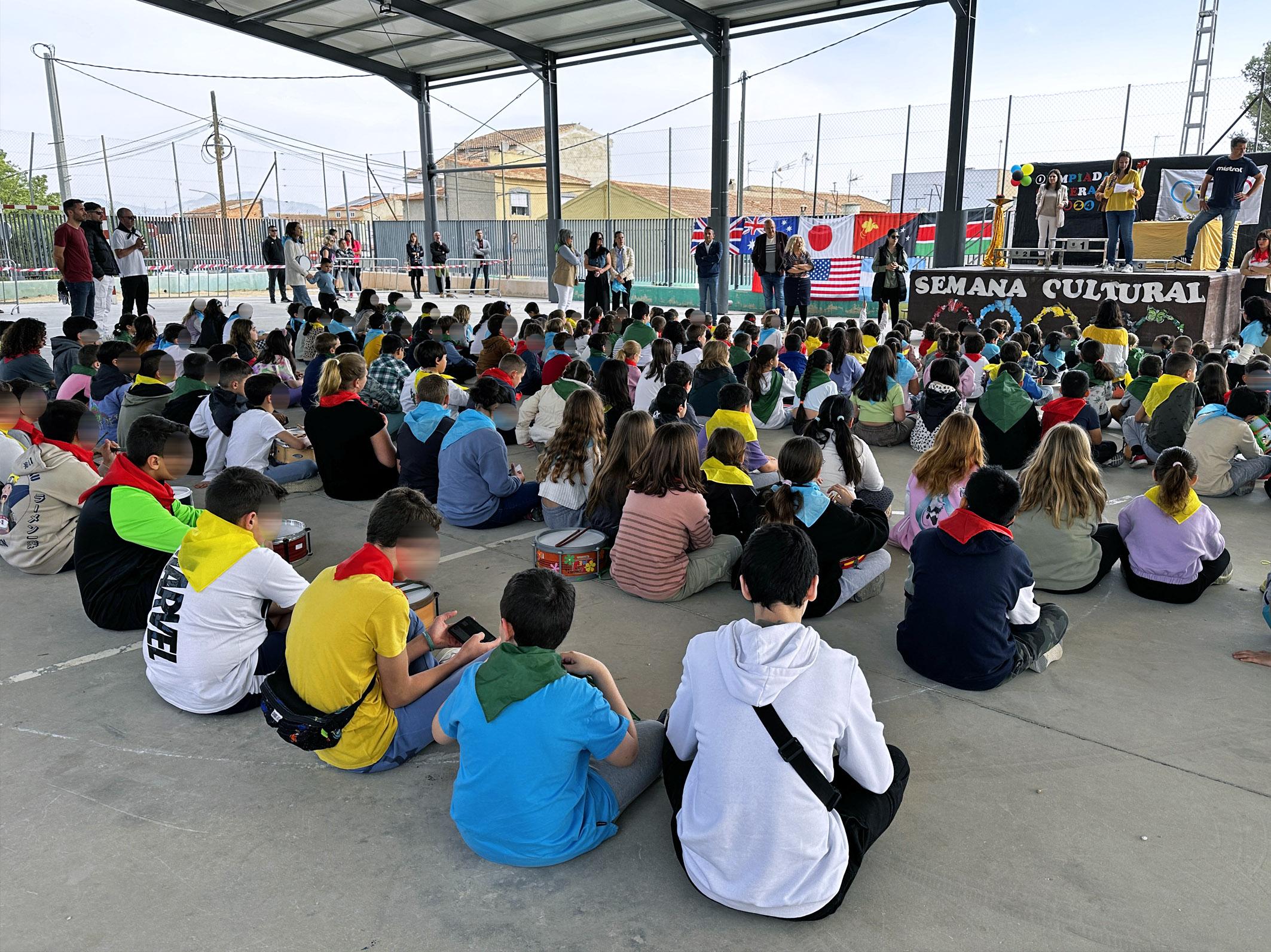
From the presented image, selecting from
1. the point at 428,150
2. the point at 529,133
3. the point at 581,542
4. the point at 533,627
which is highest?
the point at 529,133

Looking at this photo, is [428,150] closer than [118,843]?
No

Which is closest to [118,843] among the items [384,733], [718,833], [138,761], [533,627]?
[138,761]

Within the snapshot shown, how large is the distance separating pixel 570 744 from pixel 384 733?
0.94 meters

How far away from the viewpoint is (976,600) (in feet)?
11.4

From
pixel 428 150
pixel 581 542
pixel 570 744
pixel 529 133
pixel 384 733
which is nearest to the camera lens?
pixel 570 744

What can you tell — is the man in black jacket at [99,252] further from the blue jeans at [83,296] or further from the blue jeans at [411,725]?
the blue jeans at [411,725]

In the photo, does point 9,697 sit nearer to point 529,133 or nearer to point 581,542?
point 581,542

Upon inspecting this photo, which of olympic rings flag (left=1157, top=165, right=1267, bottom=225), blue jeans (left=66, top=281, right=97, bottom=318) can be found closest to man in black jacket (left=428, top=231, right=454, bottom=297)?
blue jeans (left=66, top=281, right=97, bottom=318)

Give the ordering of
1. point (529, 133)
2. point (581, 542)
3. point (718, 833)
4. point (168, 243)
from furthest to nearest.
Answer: point (529, 133) < point (168, 243) < point (581, 542) < point (718, 833)

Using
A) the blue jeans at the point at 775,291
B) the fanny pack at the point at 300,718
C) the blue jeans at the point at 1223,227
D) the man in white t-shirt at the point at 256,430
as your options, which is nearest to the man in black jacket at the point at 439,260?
the blue jeans at the point at 775,291

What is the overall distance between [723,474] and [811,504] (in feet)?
2.52

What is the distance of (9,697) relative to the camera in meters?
3.66

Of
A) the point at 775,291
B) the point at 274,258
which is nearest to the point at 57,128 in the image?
the point at 274,258

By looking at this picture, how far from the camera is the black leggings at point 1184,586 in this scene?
177 inches
